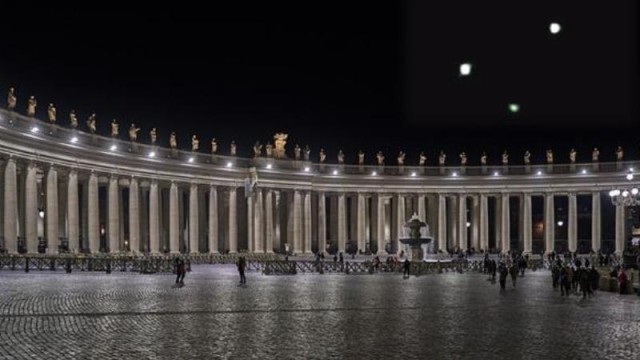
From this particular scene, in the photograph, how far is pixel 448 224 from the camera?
11744 cm

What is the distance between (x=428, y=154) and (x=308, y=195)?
3404cm

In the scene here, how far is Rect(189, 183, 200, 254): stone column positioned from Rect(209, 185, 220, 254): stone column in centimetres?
170

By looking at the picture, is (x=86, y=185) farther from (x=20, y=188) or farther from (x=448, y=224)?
(x=448, y=224)

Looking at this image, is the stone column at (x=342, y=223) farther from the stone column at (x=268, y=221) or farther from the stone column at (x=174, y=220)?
the stone column at (x=174, y=220)

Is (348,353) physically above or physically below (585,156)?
below

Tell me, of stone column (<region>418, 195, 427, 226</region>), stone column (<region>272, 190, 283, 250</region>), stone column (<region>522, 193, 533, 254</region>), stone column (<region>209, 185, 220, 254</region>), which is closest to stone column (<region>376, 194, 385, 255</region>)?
stone column (<region>418, 195, 427, 226</region>)

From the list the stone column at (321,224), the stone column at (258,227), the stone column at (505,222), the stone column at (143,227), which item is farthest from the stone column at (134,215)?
the stone column at (505,222)

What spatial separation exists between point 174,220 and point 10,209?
1044 inches

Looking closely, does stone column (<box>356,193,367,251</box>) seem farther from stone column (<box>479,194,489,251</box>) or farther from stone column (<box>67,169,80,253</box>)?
stone column (<box>67,169,80,253</box>)

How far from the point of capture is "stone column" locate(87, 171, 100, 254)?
7412 cm

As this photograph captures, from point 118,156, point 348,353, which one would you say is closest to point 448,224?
point 118,156

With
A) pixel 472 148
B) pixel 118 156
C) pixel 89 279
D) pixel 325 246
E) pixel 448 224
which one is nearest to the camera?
pixel 89 279

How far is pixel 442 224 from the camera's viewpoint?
107750 mm

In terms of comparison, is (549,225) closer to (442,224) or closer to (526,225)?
(526,225)
